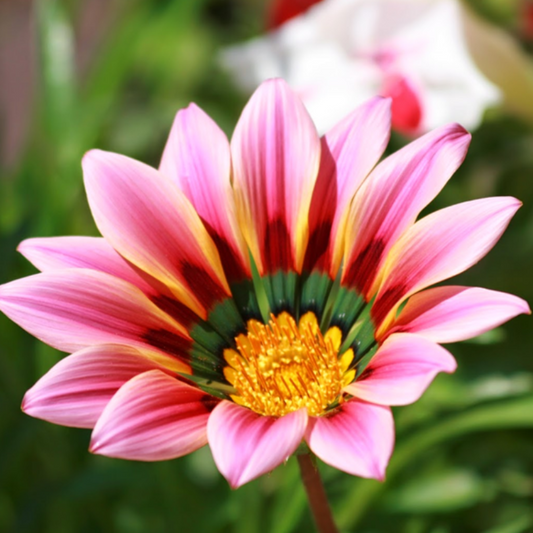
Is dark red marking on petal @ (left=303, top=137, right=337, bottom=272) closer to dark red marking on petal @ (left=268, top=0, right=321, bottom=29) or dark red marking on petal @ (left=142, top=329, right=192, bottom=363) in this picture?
dark red marking on petal @ (left=142, top=329, right=192, bottom=363)

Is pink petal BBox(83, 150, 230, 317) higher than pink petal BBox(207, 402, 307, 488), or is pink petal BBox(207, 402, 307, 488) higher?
pink petal BBox(83, 150, 230, 317)

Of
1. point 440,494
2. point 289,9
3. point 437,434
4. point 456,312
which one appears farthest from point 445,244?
point 289,9

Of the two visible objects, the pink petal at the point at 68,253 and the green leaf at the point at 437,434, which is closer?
the pink petal at the point at 68,253

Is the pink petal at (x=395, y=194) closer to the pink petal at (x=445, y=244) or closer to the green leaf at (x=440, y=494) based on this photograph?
the pink petal at (x=445, y=244)

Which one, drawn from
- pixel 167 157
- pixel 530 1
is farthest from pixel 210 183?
pixel 530 1

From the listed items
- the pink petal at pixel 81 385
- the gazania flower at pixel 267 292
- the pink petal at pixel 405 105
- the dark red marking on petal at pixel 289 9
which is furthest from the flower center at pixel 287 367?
the dark red marking on petal at pixel 289 9

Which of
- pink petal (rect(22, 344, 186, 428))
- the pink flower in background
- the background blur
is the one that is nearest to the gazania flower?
pink petal (rect(22, 344, 186, 428))

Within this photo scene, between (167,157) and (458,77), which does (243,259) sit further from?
(458,77)
